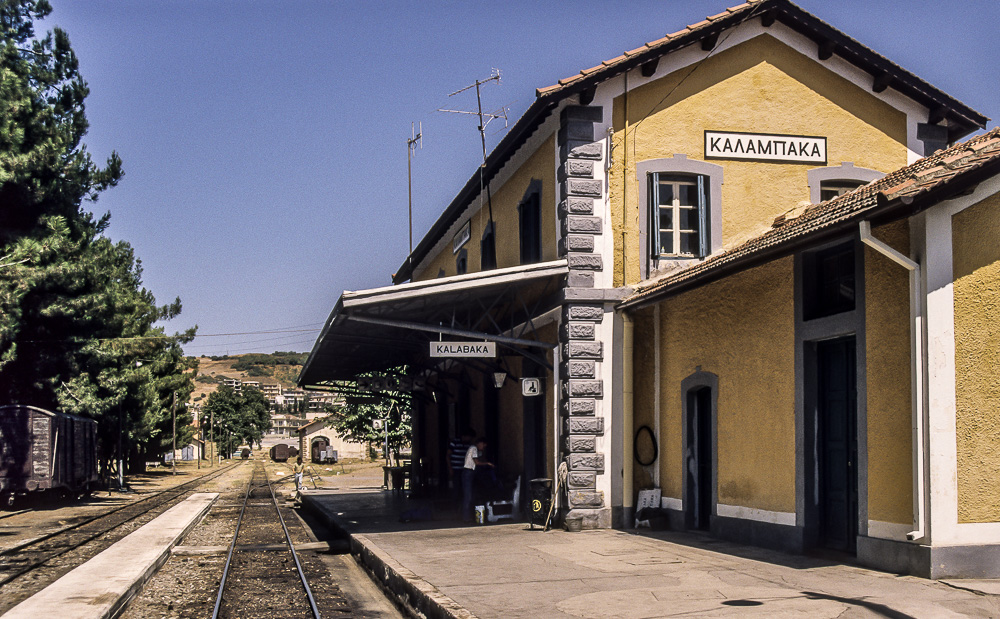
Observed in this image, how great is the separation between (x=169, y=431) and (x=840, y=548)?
50.0 meters

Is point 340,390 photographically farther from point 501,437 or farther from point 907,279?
point 907,279

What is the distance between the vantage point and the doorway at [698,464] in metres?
13.5

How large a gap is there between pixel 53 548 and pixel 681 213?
11.7 meters

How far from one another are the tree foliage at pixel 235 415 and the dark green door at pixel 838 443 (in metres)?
117

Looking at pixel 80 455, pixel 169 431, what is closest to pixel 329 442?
pixel 169 431

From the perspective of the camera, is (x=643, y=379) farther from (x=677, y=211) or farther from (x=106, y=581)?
(x=106, y=581)

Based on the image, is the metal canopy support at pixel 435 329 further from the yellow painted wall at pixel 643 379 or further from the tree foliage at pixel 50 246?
the tree foliage at pixel 50 246

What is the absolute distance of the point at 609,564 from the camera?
411 inches

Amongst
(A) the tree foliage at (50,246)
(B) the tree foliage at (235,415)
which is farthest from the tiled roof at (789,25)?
(B) the tree foliage at (235,415)

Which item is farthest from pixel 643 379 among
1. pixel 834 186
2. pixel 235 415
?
pixel 235 415

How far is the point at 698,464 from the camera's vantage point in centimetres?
1359

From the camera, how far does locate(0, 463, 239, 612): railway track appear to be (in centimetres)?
1189

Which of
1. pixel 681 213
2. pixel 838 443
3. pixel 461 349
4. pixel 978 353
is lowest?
pixel 838 443

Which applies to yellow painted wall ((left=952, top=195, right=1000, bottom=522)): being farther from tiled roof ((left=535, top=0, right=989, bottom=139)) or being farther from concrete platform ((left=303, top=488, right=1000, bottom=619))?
tiled roof ((left=535, top=0, right=989, bottom=139))
